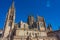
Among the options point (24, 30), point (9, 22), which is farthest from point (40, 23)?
point (24, 30)

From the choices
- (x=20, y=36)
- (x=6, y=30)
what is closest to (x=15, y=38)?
(x=20, y=36)

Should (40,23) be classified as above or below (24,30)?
above

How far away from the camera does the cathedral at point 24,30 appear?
167ft

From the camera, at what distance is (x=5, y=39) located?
191 feet

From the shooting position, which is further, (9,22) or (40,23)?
(40,23)

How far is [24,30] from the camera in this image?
5231 cm

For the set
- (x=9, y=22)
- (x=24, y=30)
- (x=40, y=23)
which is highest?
(x=40, y=23)

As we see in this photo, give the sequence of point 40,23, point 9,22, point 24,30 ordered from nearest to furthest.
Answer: point 24,30 → point 9,22 → point 40,23

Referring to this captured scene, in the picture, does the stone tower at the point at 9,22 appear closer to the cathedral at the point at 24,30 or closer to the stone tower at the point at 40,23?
the cathedral at the point at 24,30

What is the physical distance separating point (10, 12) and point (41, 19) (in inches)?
→ 929

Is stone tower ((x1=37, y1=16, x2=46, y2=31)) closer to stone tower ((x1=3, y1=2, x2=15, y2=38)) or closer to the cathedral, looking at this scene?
the cathedral

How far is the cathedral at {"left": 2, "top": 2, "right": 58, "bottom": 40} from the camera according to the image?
167 ft

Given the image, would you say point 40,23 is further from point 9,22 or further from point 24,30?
point 24,30

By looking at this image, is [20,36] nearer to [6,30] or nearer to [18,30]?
[18,30]
